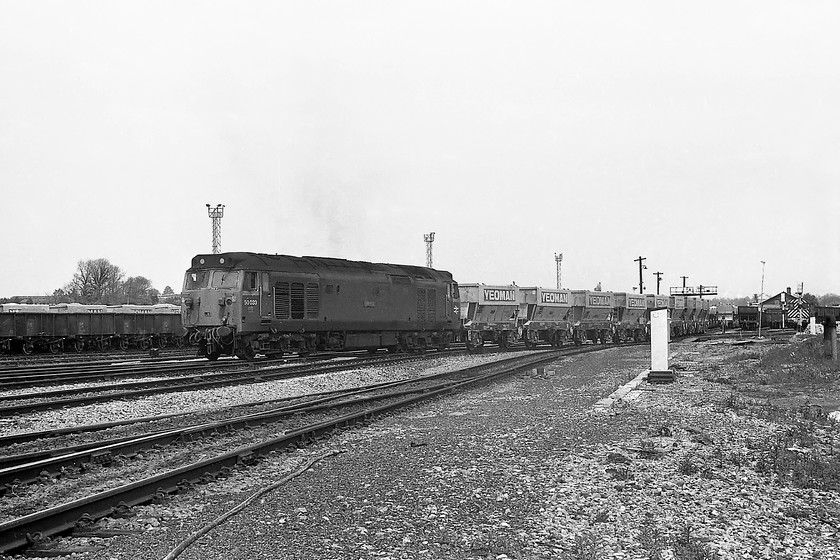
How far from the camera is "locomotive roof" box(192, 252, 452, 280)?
23688 mm

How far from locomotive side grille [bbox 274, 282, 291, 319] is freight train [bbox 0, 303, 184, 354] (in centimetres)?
868

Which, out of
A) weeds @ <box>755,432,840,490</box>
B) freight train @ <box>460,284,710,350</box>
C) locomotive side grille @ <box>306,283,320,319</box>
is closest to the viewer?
weeds @ <box>755,432,840,490</box>

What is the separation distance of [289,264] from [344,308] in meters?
2.79

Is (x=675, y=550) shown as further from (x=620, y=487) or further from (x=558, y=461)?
(x=558, y=461)

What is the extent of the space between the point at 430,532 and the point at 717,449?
474cm

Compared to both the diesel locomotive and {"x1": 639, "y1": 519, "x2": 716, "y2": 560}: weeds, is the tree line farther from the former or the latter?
{"x1": 639, "y1": 519, "x2": 716, "y2": 560}: weeds

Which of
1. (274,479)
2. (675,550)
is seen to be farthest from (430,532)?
(274,479)

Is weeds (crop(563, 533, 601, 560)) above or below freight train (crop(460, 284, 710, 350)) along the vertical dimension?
below

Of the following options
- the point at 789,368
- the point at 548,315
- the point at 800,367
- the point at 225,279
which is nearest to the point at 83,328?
the point at 225,279

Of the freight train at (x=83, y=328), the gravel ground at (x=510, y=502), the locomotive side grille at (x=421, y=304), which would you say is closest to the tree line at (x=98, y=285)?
the freight train at (x=83, y=328)

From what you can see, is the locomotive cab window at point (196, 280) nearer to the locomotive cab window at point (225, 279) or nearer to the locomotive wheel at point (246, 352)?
the locomotive cab window at point (225, 279)

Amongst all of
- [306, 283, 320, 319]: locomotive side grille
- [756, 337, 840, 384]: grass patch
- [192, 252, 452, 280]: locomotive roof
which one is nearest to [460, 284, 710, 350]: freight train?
[192, 252, 452, 280]: locomotive roof

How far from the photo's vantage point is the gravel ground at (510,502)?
564 cm

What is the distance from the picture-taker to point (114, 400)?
14.6 metres
